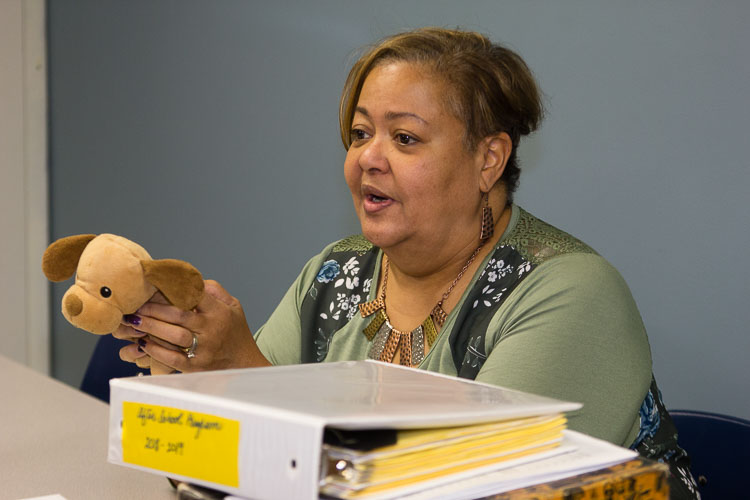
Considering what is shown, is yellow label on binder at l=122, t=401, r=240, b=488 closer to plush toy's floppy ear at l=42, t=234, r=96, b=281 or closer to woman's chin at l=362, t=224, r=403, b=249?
plush toy's floppy ear at l=42, t=234, r=96, b=281

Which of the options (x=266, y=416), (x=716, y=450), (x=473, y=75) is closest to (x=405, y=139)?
(x=473, y=75)

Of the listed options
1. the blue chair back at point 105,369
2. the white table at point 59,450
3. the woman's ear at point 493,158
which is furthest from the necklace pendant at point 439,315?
the blue chair back at point 105,369

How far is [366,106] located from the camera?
1.33m

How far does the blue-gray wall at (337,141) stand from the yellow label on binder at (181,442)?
4.07 feet

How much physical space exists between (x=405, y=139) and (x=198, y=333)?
46 centimetres

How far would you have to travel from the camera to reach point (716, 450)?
127 centimetres

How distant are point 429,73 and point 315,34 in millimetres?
1174

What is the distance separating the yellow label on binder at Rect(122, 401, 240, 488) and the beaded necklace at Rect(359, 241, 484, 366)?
0.73 meters

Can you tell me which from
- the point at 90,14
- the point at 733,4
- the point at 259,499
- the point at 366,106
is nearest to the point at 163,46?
the point at 90,14

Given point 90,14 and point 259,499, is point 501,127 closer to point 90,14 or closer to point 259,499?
point 259,499

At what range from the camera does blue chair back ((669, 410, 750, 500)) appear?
4.04 ft

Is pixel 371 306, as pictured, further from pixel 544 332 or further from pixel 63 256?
pixel 63 256

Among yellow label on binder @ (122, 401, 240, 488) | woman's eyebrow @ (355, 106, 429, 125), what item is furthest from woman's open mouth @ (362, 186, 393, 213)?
yellow label on binder @ (122, 401, 240, 488)

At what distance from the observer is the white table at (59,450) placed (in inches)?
37.7
